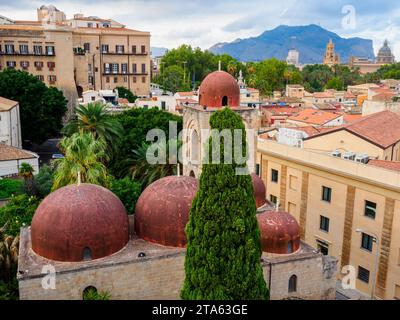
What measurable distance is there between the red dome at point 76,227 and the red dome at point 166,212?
50.5 inches

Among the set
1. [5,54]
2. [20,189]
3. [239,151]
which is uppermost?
[5,54]

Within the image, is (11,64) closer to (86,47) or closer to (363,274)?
(86,47)

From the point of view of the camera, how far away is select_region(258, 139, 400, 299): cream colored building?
23875mm

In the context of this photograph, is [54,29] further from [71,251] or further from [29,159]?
[71,251]

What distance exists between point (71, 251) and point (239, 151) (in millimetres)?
8228

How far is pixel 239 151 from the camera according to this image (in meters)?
13.2

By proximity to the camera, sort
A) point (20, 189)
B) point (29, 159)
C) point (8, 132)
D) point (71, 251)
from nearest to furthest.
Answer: point (71, 251), point (20, 189), point (29, 159), point (8, 132)

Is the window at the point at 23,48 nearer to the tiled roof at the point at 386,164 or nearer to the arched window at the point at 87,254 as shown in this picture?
the tiled roof at the point at 386,164

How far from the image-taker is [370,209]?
82.2 ft

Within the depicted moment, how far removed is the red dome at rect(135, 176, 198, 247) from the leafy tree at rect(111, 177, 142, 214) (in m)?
7.65

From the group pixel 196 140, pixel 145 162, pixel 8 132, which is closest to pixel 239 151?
pixel 196 140

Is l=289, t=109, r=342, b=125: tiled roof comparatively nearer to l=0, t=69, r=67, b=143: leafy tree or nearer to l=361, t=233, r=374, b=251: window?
l=361, t=233, r=374, b=251: window

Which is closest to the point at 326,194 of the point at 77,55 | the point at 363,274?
the point at 363,274

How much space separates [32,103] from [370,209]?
40167 mm
